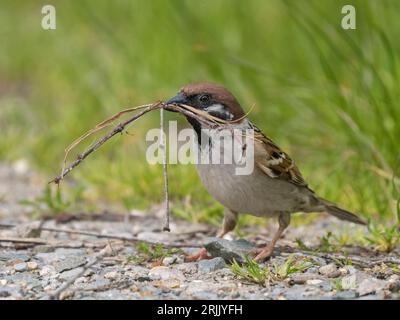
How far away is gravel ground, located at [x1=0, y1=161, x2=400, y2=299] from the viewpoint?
381cm

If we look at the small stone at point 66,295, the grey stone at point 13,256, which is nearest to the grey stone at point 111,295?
the small stone at point 66,295

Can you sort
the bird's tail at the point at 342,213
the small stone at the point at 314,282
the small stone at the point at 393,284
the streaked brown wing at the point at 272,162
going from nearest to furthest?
the small stone at the point at 393,284 < the small stone at the point at 314,282 < the streaked brown wing at the point at 272,162 < the bird's tail at the point at 342,213

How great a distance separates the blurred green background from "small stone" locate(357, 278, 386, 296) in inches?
42.1

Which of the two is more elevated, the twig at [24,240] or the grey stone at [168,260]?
the twig at [24,240]

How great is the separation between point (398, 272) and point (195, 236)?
150cm

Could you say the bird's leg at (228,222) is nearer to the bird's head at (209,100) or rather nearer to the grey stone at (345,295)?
the bird's head at (209,100)

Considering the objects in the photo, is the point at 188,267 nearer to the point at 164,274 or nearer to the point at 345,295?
the point at 164,274

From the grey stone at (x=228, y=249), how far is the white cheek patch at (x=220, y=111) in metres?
0.68

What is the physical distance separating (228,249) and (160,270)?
1.26 ft

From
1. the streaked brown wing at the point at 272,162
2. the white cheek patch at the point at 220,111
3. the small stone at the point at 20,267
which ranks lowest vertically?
the small stone at the point at 20,267

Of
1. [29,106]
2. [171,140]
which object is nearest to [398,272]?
[171,140]

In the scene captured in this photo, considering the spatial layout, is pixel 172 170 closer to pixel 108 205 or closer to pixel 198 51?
pixel 108 205

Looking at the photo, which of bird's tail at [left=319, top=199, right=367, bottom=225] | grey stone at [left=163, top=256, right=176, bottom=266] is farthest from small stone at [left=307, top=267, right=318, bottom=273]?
bird's tail at [left=319, top=199, right=367, bottom=225]

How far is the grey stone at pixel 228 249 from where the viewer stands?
4.22m
